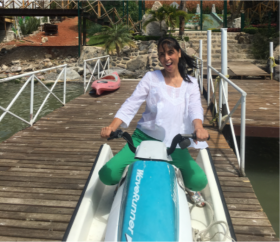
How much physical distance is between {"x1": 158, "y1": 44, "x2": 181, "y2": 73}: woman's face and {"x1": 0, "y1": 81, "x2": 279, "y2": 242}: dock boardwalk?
1346 millimetres

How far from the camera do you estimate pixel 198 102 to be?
237 centimetres

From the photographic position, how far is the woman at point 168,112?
83.0 inches

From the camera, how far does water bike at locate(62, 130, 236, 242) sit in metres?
1.45

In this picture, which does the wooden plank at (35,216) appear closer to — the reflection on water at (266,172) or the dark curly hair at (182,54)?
the dark curly hair at (182,54)

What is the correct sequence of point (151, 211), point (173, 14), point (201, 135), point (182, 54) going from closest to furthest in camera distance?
point (151, 211) → point (201, 135) → point (182, 54) → point (173, 14)

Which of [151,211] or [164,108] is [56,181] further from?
[151,211]

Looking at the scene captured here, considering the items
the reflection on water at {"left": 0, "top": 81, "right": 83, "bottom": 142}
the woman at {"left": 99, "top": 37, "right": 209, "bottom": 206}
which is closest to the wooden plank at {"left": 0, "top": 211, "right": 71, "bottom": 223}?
the woman at {"left": 99, "top": 37, "right": 209, "bottom": 206}

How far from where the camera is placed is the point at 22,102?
33.8 ft

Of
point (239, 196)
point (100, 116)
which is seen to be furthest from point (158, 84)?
point (100, 116)

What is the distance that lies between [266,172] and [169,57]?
3.47 metres

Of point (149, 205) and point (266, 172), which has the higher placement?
point (149, 205)

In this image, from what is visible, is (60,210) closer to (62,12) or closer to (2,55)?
(62,12)

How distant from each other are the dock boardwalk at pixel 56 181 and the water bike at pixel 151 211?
416mm

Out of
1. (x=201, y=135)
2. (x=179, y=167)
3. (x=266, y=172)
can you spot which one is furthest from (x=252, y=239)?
(x=266, y=172)
